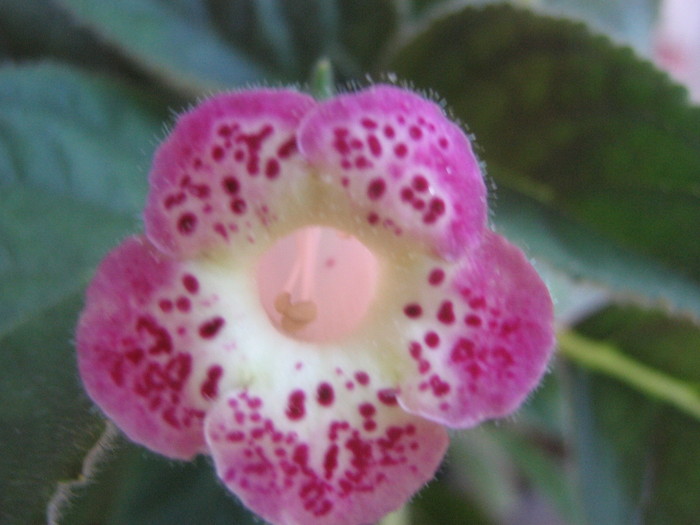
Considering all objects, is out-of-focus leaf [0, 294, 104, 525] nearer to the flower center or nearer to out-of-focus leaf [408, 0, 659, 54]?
the flower center

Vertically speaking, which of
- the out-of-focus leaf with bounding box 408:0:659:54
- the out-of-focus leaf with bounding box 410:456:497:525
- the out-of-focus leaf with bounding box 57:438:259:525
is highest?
the out-of-focus leaf with bounding box 408:0:659:54

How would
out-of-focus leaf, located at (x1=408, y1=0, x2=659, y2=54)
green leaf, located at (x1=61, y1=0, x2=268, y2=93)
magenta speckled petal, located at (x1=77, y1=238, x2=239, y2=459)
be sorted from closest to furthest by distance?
magenta speckled petal, located at (x1=77, y1=238, x2=239, y2=459) → green leaf, located at (x1=61, y1=0, x2=268, y2=93) → out-of-focus leaf, located at (x1=408, y1=0, x2=659, y2=54)

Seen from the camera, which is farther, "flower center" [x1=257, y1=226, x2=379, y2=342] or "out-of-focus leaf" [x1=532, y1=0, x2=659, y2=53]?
"out-of-focus leaf" [x1=532, y1=0, x2=659, y2=53]

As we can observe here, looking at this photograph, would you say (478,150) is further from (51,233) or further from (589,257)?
(51,233)

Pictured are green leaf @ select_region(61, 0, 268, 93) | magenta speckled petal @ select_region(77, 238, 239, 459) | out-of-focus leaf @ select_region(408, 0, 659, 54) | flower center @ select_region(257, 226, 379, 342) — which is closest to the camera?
magenta speckled petal @ select_region(77, 238, 239, 459)

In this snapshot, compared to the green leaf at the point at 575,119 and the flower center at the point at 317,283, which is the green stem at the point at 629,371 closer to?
the green leaf at the point at 575,119

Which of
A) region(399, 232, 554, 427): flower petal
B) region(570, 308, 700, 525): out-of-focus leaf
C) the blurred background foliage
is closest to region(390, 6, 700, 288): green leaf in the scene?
the blurred background foliage

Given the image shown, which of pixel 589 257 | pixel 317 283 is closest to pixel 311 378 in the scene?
pixel 317 283
